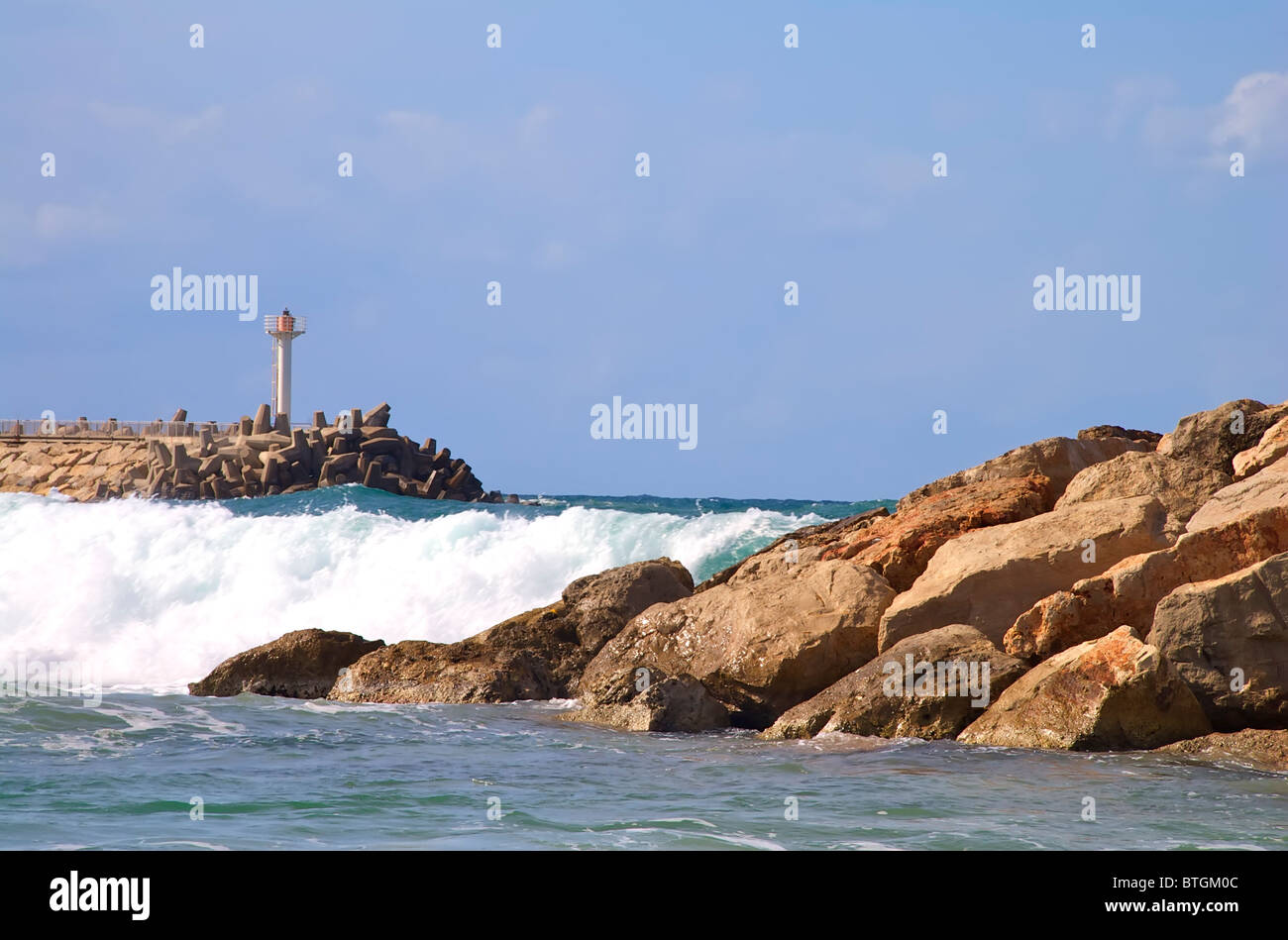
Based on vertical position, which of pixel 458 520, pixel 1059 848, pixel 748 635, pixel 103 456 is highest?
pixel 103 456

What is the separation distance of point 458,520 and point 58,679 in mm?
8267

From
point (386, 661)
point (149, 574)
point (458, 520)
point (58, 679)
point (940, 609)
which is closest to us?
point (940, 609)

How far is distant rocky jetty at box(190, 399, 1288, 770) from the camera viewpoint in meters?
9.70

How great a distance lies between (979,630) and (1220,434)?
13.3 ft

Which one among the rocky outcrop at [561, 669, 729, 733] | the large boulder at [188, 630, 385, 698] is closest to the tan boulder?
the rocky outcrop at [561, 669, 729, 733]

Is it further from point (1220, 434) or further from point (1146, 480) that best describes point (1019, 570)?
point (1220, 434)

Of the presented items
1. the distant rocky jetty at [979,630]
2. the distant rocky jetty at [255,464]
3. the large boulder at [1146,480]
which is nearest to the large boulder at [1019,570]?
the distant rocky jetty at [979,630]

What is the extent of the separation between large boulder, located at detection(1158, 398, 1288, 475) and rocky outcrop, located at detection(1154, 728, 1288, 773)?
4.23 metres

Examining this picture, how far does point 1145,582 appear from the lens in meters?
10.7

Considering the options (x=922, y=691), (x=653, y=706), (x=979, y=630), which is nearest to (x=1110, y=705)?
(x=922, y=691)

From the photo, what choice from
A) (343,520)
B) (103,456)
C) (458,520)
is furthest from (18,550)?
(103,456)

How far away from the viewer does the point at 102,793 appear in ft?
27.8
